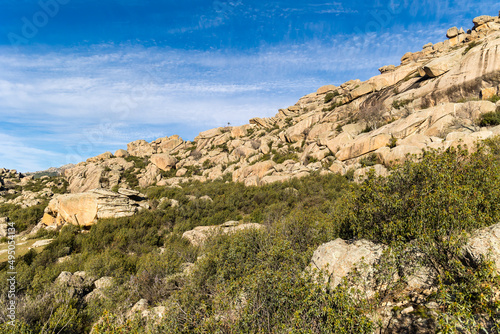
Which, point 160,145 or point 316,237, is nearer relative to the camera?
point 316,237

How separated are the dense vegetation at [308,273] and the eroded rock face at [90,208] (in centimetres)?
439

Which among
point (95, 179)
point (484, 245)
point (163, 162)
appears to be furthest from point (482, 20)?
point (95, 179)

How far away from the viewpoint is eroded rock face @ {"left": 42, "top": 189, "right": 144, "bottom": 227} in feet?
56.5

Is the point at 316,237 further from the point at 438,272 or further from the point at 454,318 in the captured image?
the point at 454,318

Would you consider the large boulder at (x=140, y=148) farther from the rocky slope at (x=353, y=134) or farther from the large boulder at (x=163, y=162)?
the large boulder at (x=163, y=162)

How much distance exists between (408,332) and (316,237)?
469cm

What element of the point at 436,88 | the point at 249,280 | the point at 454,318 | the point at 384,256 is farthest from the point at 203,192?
the point at 436,88

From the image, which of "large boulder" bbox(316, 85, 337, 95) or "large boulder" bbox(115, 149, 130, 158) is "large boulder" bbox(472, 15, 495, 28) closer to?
"large boulder" bbox(316, 85, 337, 95)

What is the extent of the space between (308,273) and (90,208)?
768 inches

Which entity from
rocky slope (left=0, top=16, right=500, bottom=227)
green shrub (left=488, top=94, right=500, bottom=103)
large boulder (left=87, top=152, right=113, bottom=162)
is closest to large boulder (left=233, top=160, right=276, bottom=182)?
rocky slope (left=0, top=16, right=500, bottom=227)

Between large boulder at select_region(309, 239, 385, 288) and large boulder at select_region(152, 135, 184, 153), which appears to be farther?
large boulder at select_region(152, 135, 184, 153)

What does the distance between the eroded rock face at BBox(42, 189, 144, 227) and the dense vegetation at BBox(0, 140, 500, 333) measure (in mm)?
4389

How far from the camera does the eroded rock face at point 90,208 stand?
17.2 metres

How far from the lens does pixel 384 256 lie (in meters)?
4.23
